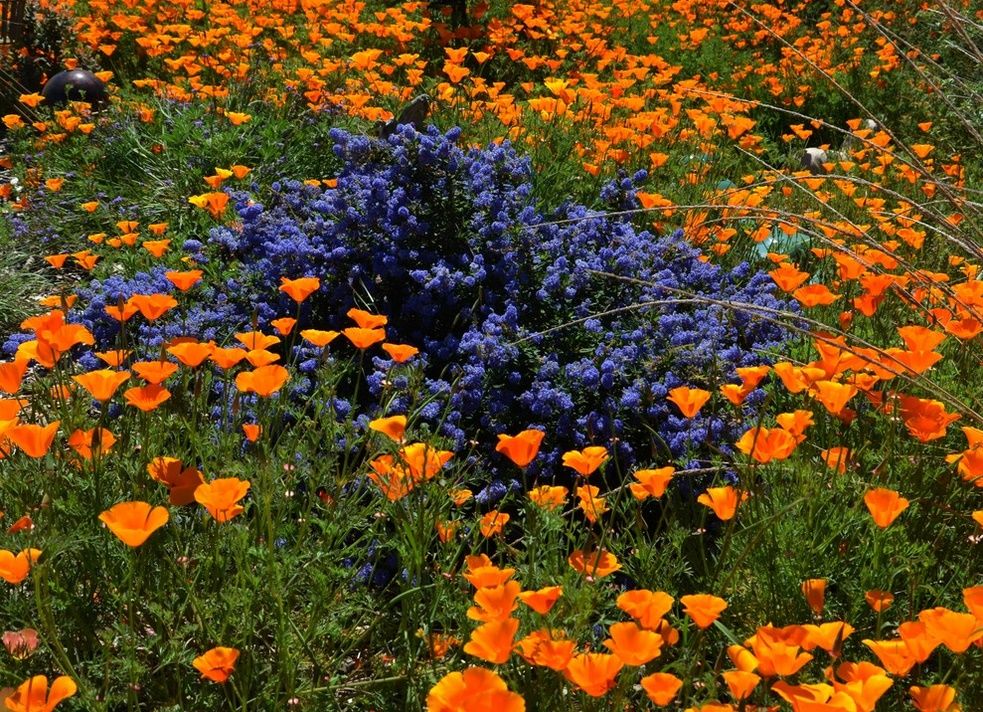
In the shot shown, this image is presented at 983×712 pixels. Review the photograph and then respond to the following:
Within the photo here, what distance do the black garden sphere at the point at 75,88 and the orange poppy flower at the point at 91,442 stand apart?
448 cm

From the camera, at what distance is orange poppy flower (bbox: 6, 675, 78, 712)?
4.53 feet

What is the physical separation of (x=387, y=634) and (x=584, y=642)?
419 mm

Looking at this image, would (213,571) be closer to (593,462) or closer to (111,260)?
(593,462)

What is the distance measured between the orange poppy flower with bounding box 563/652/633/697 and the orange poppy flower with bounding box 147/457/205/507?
72 cm

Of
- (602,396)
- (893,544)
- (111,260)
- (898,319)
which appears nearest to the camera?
(893,544)

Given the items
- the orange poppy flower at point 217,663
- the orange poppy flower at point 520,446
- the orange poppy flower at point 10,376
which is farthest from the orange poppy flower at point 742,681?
the orange poppy flower at point 10,376

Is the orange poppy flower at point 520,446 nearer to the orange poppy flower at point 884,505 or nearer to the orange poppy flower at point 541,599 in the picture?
the orange poppy flower at point 541,599

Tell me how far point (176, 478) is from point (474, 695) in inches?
28.7

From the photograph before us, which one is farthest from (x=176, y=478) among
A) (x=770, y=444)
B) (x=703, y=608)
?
(x=770, y=444)

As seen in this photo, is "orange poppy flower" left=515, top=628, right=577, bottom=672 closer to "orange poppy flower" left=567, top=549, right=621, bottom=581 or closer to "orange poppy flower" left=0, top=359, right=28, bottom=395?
"orange poppy flower" left=567, top=549, right=621, bottom=581

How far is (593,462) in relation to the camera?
179 cm

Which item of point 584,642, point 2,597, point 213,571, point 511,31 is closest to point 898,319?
point 584,642

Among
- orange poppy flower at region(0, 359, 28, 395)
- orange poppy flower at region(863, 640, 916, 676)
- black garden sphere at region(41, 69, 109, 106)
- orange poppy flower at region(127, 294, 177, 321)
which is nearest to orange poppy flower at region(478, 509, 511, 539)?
orange poppy flower at region(863, 640, 916, 676)

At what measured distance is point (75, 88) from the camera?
5.92 m
